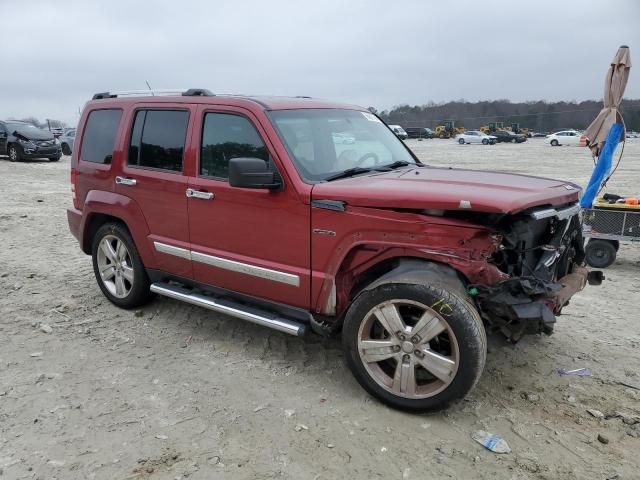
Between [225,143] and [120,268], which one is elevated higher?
A: [225,143]

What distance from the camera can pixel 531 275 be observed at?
3.38 m

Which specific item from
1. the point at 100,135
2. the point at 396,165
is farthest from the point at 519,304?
the point at 100,135

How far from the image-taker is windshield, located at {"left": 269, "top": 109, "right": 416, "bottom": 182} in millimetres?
3842

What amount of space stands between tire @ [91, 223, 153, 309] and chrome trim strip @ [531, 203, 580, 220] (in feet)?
11.3

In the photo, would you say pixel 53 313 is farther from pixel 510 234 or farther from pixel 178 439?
pixel 510 234

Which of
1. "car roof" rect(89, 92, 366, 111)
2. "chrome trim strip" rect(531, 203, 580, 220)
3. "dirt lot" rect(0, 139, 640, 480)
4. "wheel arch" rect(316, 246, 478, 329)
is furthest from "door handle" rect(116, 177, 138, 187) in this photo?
"chrome trim strip" rect(531, 203, 580, 220)

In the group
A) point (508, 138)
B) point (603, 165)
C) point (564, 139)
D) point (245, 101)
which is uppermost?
point (245, 101)

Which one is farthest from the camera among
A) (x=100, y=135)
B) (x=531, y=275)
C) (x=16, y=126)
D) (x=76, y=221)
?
(x=16, y=126)

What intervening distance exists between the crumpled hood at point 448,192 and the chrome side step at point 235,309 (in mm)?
940

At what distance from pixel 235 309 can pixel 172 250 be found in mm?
873

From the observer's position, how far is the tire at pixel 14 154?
852 inches

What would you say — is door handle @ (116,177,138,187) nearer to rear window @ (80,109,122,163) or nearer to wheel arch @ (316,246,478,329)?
rear window @ (80,109,122,163)

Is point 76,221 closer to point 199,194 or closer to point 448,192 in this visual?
point 199,194

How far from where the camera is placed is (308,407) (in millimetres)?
3459
